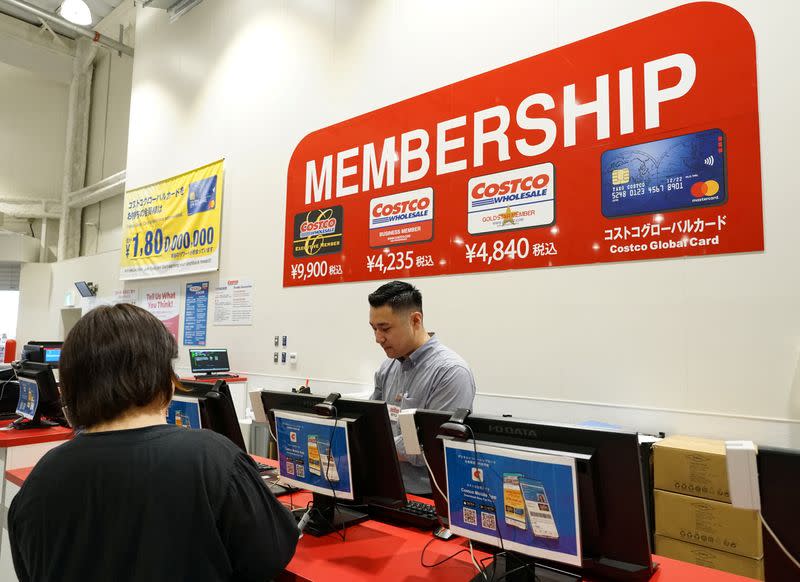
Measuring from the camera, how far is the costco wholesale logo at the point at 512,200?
2.98 metres

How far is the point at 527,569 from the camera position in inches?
50.5

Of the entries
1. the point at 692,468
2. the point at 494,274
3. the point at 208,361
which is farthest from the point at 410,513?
the point at 208,361

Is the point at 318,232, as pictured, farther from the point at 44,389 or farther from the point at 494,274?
the point at 44,389

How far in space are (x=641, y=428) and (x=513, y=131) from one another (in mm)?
1757

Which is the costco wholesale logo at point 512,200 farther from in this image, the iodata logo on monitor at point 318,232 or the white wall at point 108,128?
the white wall at point 108,128

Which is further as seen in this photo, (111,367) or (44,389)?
(44,389)

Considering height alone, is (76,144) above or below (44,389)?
above

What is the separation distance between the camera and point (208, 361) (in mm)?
4602

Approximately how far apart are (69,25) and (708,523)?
8.56 m

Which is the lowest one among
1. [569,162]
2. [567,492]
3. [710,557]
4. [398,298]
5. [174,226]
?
[710,557]

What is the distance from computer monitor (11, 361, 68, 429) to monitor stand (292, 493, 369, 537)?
216cm

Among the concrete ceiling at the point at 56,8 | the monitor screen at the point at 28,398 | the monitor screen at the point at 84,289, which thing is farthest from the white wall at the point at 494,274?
the concrete ceiling at the point at 56,8

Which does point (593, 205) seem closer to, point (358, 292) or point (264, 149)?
point (358, 292)

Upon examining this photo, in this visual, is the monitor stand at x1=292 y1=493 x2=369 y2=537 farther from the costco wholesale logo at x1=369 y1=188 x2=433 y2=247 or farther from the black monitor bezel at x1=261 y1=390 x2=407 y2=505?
the costco wholesale logo at x1=369 y1=188 x2=433 y2=247
